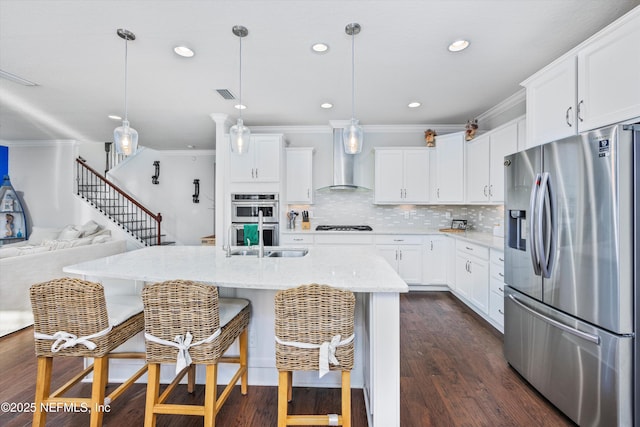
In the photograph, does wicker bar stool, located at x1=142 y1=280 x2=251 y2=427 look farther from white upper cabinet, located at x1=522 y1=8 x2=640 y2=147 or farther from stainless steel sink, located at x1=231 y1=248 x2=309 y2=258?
white upper cabinet, located at x1=522 y1=8 x2=640 y2=147

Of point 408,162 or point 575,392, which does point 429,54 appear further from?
point 575,392

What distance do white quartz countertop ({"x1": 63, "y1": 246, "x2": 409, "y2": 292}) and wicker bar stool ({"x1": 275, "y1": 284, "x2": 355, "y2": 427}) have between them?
13 cm

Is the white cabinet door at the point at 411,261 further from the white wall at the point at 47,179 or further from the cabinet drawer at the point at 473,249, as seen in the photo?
the white wall at the point at 47,179

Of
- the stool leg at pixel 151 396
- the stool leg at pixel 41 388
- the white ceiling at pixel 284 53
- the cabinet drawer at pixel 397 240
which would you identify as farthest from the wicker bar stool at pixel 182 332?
the cabinet drawer at pixel 397 240

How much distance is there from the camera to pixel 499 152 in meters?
3.39

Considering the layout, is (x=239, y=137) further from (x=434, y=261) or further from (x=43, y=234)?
(x=43, y=234)

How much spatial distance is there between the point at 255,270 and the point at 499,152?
314cm

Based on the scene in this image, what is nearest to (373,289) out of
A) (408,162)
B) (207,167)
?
(408,162)

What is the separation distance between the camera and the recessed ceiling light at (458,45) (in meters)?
2.32

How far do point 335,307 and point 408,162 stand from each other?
3.59m

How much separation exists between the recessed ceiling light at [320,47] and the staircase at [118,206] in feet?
17.2

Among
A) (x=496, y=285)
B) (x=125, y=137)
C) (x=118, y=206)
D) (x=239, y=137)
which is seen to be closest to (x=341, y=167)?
(x=239, y=137)

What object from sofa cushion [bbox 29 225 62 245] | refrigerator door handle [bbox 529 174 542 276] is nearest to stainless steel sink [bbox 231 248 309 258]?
refrigerator door handle [bbox 529 174 542 276]

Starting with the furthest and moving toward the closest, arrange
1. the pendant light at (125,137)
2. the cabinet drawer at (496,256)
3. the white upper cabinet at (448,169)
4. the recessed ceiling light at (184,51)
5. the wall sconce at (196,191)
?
the wall sconce at (196,191), the white upper cabinet at (448,169), the cabinet drawer at (496,256), the recessed ceiling light at (184,51), the pendant light at (125,137)
